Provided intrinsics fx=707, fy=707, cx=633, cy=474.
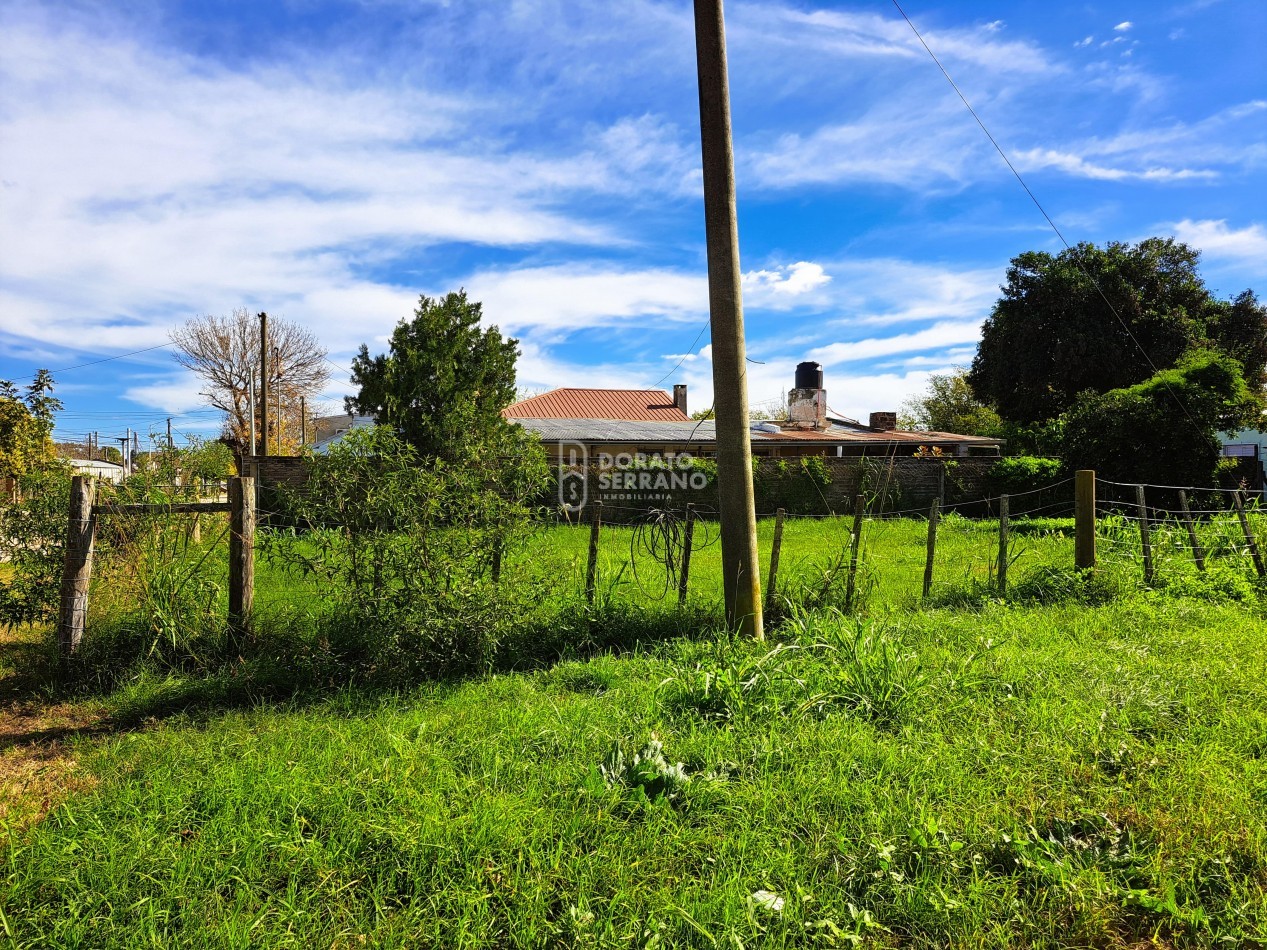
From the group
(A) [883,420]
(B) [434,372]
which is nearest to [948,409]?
(A) [883,420]

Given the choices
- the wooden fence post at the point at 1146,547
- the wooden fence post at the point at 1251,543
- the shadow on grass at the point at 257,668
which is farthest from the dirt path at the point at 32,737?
the wooden fence post at the point at 1251,543

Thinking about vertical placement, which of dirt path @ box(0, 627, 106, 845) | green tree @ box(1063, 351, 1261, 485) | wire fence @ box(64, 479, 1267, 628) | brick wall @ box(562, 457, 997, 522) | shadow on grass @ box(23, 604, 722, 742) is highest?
green tree @ box(1063, 351, 1261, 485)

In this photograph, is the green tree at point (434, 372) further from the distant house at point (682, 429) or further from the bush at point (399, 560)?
the bush at point (399, 560)

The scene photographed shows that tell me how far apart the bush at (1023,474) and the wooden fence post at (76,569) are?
1941cm

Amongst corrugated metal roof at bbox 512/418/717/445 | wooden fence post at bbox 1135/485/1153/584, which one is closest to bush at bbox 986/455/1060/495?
corrugated metal roof at bbox 512/418/717/445

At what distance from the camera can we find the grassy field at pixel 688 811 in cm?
251

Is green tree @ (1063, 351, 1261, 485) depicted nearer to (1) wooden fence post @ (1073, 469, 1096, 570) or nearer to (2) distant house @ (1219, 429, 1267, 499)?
(2) distant house @ (1219, 429, 1267, 499)

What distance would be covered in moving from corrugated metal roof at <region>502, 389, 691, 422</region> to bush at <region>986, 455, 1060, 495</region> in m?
14.2

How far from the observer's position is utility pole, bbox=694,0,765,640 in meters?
5.53

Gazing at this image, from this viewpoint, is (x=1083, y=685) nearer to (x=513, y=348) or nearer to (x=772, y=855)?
(x=772, y=855)

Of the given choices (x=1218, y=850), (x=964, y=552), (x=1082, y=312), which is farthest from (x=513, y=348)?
(x=1082, y=312)

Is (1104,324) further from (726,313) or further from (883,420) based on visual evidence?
(726,313)

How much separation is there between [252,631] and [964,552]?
950 centimetres

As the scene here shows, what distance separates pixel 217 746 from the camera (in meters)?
3.94
